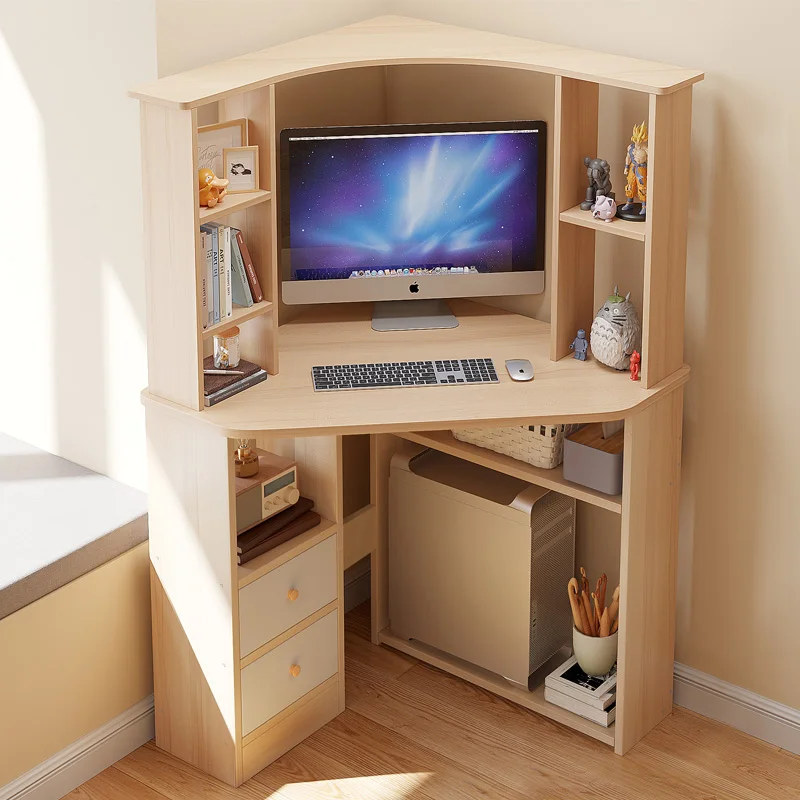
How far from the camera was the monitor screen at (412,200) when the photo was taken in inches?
111

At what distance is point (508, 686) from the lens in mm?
3082

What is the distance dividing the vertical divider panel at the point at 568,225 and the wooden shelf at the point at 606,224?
3cm

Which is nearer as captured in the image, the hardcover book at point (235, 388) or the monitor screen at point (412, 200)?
the hardcover book at point (235, 388)

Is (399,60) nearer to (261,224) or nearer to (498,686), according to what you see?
(261,224)

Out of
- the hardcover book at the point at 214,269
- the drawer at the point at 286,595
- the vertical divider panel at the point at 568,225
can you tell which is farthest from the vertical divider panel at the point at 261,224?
the vertical divider panel at the point at 568,225

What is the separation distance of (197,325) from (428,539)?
978mm

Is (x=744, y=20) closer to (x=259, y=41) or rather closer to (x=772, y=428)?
(x=772, y=428)

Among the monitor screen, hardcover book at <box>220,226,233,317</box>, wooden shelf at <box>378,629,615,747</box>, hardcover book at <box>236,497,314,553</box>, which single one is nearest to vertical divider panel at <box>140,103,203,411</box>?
hardcover book at <box>220,226,233,317</box>

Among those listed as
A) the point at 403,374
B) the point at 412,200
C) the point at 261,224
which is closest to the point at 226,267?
the point at 261,224

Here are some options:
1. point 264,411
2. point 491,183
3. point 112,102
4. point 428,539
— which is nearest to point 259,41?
point 112,102

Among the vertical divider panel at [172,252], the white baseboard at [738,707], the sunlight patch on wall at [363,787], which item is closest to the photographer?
the vertical divider panel at [172,252]

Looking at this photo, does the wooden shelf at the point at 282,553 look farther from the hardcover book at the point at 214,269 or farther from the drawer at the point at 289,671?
the hardcover book at the point at 214,269

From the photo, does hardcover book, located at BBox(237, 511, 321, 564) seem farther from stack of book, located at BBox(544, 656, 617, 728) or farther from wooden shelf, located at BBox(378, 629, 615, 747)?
stack of book, located at BBox(544, 656, 617, 728)

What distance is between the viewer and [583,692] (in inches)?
115
